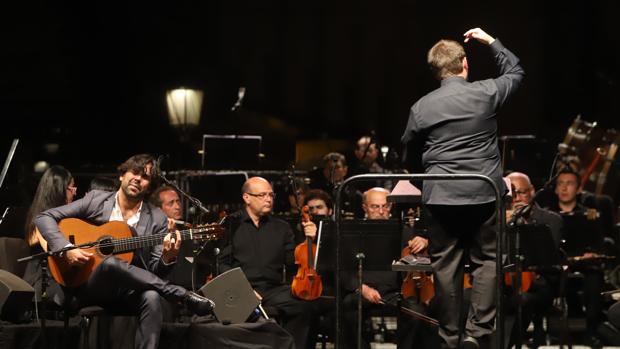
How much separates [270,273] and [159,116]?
619 cm

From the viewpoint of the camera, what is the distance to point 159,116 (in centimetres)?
1376

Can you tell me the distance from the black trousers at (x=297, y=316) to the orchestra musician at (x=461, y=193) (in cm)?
246

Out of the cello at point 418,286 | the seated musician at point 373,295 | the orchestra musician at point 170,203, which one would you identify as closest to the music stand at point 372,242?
the seated musician at point 373,295

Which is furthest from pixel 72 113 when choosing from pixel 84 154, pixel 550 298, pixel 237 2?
pixel 550 298

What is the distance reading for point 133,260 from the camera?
274 inches

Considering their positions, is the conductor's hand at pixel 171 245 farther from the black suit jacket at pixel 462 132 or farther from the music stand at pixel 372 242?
the black suit jacket at pixel 462 132

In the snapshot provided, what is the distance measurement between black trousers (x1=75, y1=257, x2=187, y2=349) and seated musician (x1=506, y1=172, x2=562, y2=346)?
9.75 ft

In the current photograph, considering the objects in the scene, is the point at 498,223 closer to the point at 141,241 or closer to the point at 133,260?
the point at 141,241

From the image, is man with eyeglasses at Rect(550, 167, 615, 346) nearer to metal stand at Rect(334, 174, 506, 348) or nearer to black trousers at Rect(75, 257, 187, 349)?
metal stand at Rect(334, 174, 506, 348)

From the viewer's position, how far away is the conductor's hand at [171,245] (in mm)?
6734

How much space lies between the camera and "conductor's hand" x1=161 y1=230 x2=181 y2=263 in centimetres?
673

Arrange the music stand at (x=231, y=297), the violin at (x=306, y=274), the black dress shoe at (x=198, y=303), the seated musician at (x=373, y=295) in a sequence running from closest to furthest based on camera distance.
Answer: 1. the black dress shoe at (x=198, y=303)
2. the music stand at (x=231, y=297)
3. the seated musician at (x=373, y=295)
4. the violin at (x=306, y=274)

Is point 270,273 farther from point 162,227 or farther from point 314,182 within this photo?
point 314,182

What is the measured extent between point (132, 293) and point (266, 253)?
1.59m
